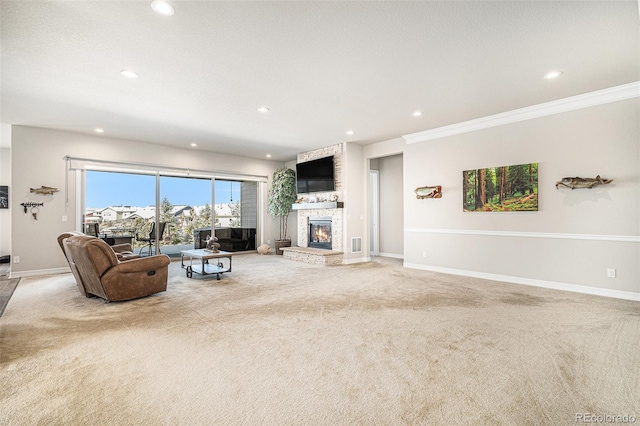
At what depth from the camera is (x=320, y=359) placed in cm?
236

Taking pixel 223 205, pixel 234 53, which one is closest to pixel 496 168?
pixel 234 53

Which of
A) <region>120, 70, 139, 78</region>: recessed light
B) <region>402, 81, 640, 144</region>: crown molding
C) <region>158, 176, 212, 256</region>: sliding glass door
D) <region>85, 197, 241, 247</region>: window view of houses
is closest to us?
<region>120, 70, 139, 78</region>: recessed light

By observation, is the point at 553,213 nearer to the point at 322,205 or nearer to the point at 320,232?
the point at 322,205

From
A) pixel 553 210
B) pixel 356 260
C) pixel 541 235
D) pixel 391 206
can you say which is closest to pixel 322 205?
pixel 356 260

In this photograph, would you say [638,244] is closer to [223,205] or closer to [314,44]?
[314,44]

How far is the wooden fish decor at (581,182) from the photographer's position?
13.4ft

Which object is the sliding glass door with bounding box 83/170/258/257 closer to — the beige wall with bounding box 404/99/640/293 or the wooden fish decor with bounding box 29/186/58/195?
the wooden fish decor with bounding box 29/186/58/195

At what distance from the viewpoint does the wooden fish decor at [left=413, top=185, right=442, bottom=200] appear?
19.3 ft

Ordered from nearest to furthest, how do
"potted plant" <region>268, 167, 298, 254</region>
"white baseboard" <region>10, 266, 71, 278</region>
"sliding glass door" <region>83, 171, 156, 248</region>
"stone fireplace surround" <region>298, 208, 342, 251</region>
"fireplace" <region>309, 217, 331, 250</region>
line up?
"white baseboard" <region>10, 266, 71, 278</region>
"sliding glass door" <region>83, 171, 156, 248</region>
"stone fireplace surround" <region>298, 208, 342, 251</region>
"fireplace" <region>309, 217, 331, 250</region>
"potted plant" <region>268, 167, 298, 254</region>

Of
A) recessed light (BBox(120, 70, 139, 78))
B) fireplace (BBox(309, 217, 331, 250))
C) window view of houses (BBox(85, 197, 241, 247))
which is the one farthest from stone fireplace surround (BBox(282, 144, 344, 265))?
recessed light (BBox(120, 70, 139, 78))

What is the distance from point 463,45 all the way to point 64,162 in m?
7.29

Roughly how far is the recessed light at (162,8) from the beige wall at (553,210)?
4964 mm

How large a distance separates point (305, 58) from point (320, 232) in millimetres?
5133

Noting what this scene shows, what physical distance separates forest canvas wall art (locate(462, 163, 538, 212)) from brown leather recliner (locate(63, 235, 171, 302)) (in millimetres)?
5141
